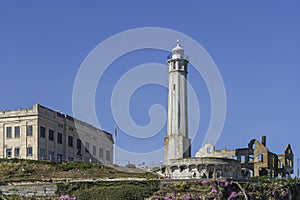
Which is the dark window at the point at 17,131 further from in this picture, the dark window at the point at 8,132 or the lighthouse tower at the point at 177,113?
the lighthouse tower at the point at 177,113

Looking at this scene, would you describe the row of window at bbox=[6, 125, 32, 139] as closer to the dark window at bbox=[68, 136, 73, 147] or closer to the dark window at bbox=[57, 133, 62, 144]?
the dark window at bbox=[57, 133, 62, 144]

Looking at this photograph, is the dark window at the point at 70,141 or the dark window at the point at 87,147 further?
the dark window at the point at 87,147

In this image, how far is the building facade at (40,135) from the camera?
91.6m

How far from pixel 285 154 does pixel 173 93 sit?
24.6m

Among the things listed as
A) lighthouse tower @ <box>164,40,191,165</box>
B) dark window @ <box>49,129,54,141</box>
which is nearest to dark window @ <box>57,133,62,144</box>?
dark window @ <box>49,129,54,141</box>

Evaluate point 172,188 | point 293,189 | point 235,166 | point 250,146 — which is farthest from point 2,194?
point 250,146

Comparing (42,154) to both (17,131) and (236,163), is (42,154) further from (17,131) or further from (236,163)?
(236,163)

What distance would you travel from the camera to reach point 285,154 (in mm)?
109875

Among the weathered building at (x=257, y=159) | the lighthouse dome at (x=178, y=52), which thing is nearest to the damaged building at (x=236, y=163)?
the weathered building at (x=257, y=159)

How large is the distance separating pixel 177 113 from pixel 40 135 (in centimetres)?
2006

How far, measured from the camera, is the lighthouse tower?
316 ft

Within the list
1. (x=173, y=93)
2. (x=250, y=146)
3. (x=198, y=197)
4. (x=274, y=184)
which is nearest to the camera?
(x=198, y=197)

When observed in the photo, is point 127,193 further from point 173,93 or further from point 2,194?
point 173,93

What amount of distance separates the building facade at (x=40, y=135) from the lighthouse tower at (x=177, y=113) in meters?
14.3
